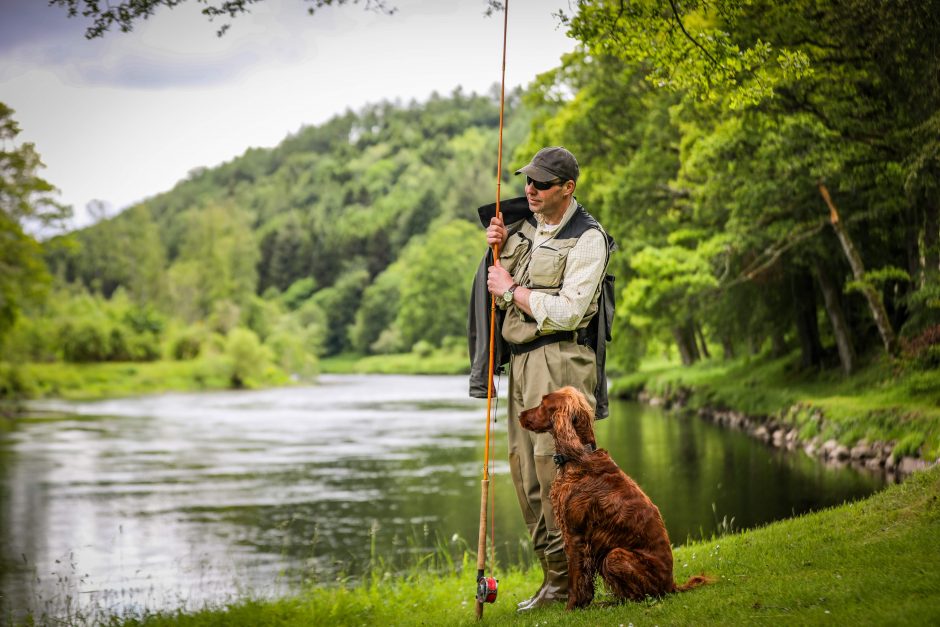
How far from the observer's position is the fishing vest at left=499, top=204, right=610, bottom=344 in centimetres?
510

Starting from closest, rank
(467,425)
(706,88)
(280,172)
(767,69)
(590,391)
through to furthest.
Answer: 1. (590,391)
2. (706,88)
3. (767,69)
4. (467,425)
5. (280,172)

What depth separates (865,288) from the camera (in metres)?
16.8

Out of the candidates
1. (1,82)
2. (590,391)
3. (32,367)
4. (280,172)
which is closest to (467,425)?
(1,82)

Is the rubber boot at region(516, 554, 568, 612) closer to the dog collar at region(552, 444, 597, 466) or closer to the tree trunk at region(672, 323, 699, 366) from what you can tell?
the dog collar at region(552, 444, 597, 466)

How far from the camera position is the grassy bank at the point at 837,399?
14102mm

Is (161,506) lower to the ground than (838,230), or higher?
lower

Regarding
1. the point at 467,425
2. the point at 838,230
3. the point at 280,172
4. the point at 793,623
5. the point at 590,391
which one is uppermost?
the point at 280,172

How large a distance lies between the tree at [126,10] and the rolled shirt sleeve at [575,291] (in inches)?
148

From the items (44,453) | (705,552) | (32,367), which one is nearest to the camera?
(705,552)

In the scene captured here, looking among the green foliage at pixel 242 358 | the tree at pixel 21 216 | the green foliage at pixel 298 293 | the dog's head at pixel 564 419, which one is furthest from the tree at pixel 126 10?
the green foliage at pixel 298 293

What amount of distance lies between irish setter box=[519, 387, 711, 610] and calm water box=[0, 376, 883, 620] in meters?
0.72

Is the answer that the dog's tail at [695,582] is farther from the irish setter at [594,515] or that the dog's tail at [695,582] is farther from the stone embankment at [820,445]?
the stone embankment at [820,445]

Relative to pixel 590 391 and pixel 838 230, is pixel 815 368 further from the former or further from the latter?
pixel 590 391

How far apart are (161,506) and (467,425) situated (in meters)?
13.9
